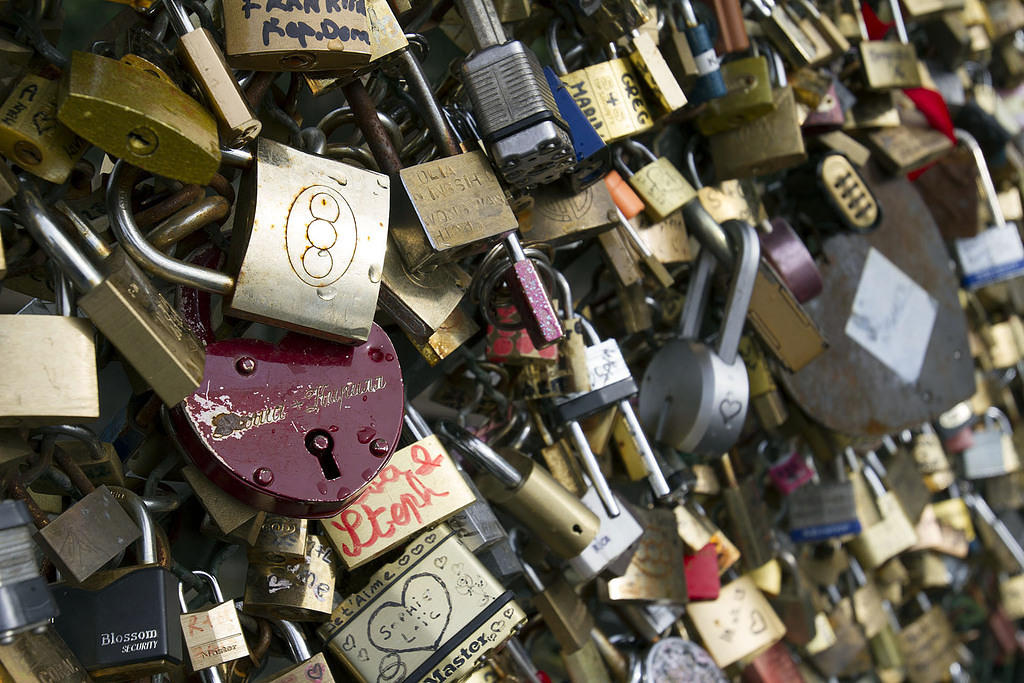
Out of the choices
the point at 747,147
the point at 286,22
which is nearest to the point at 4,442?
the point at 286,22

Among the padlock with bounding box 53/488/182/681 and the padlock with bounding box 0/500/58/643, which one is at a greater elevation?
the padlock with bounding box 0/500/58/643

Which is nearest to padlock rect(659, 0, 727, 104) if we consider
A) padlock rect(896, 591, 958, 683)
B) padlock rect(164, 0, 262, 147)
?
padlock rect(164, 0, 262, 147)

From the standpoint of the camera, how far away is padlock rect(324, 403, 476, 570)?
0.85 m

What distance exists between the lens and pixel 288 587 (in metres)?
0.83

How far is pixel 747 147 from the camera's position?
1.35 m

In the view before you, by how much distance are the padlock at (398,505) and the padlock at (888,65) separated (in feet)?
3.93

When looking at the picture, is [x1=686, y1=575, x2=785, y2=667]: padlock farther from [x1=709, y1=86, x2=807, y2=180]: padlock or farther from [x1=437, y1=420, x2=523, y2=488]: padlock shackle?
[x1=709, y1=86, x2=807, y2=180]: padlock

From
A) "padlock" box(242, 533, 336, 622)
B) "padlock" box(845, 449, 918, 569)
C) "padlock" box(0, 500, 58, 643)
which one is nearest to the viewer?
"padlock" box(0, 500, 58, 643)

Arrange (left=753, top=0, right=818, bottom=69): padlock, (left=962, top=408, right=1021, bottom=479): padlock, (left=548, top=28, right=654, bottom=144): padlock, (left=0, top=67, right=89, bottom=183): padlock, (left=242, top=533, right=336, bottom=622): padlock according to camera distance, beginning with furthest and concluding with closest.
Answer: (left=962, top=408, right=1021, bottom=479): padlock < (left=753, top=0, right=818, bottom=69): padlock < (left=548, top=28, right=654, bottom=144): padlock < (left=242, top=533, right=336, bottom=622): padlock < (left=0, top=67, right=89, bottom=183): padlock

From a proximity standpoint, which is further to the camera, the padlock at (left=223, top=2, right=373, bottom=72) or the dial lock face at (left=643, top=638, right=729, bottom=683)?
the dial lock face at (left=643, top=638, right=729, bottom=683)

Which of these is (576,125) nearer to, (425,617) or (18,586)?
(425,617)

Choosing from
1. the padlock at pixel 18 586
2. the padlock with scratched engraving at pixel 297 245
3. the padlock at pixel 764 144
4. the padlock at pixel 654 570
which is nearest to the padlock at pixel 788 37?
the padlock at pixel 764 144

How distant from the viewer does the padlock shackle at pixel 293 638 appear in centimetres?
85

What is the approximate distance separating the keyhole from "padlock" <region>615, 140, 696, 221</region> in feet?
1.98
